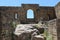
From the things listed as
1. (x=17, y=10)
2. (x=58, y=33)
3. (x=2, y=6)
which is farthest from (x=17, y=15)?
(x=58, y=33)

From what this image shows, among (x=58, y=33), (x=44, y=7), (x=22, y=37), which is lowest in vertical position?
(x=22, y=37)

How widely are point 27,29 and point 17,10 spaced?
7.92 m

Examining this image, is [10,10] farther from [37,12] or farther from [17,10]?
[37,12]

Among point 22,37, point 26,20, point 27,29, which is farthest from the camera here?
point 26,20

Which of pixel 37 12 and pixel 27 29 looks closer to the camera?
pixel 27 29

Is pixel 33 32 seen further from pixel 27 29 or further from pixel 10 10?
pixel 10 10

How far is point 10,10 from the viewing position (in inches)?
801

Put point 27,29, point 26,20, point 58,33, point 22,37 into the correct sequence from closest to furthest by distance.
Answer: point 58,33
point 22,37
point 27,29
point 26,20

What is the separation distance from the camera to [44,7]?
67.5 feet

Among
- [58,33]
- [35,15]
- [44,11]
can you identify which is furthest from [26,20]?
[58,33]

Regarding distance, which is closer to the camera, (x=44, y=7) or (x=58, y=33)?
(x=58, y=33)

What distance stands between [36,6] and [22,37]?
913 cm

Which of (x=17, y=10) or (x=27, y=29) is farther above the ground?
Result: (x=17, y=10)

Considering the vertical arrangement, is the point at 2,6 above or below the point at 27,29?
above
